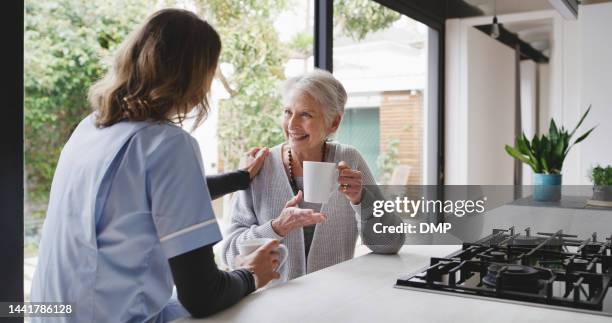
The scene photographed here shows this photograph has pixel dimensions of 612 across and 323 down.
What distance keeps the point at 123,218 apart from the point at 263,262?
35cm

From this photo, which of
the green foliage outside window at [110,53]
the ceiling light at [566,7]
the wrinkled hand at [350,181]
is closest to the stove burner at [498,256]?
the wrinkled hand at [350,181]

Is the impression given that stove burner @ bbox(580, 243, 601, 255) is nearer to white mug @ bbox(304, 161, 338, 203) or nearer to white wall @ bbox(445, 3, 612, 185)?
white mug @ bbox(304, 161, 338, 203)

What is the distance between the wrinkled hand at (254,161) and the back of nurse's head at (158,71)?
2.54 feet

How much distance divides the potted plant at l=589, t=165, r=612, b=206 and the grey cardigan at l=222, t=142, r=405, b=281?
4.30 ft

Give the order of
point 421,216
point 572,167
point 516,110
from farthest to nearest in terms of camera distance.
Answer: point 516,110
point 572,167
point 421,216

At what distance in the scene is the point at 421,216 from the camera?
2.00m

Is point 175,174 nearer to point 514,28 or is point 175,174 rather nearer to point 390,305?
point 390,305

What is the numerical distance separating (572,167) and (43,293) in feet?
12.2

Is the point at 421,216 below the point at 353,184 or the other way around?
below

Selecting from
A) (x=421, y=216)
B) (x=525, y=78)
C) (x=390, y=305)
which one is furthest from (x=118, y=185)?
(x=525, y=78)

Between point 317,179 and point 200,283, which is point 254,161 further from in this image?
point 200,283

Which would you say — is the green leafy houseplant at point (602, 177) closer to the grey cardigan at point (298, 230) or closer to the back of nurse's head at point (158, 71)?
the grey cardigan at point (298, 230)

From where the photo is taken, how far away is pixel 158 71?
103cm

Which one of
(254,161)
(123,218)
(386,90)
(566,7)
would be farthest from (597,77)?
(123,218)
